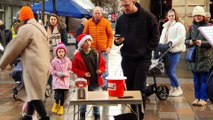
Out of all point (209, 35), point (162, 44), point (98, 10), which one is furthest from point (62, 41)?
point (209, 35)

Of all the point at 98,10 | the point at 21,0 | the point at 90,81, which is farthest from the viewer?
the point at 21,0

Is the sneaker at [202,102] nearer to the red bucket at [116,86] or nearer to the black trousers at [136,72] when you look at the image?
the black trousers at [136,72]

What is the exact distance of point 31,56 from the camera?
716cm

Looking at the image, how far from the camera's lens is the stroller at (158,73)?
397 inches

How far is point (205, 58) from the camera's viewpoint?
941 cm

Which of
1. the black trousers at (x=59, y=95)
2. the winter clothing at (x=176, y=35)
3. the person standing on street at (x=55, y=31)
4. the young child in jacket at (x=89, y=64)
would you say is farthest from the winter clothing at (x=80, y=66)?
the person standing on street at (x=55, y=31)

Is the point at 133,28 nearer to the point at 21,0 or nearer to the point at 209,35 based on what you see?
the point at 209,35

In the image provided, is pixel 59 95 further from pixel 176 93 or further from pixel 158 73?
pixel 176 93

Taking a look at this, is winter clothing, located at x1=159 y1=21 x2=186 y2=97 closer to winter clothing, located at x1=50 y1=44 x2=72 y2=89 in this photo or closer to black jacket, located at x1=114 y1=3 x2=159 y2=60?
winter clothing, located at x1=50 y1=44 x2=72 y2=89

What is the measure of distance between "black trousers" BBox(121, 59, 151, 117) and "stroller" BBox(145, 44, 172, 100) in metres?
2.77

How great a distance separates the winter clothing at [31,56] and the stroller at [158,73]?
3.28 meters

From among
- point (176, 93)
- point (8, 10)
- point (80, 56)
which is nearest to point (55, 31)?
point (176, 93)

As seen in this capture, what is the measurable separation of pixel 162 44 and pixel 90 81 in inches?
127

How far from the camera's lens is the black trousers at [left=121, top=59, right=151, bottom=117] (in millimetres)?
7070
